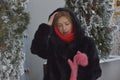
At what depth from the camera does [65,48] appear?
220 centimetres

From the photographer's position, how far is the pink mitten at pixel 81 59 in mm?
2059

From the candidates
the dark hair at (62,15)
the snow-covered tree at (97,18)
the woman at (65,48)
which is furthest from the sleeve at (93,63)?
the snow-covered tree at (97,18)

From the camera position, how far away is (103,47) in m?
3.16

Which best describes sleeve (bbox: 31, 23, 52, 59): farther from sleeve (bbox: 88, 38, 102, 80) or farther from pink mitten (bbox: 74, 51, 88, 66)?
sleeve (bbox: 88, 38, 102, 80)

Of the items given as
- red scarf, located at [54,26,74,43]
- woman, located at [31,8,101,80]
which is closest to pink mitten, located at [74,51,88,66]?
woman, located at [31,8,101,80]

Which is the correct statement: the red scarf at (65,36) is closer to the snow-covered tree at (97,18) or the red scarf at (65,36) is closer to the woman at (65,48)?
the woman at (65,48)

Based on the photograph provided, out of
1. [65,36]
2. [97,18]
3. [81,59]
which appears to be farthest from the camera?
[97,18]

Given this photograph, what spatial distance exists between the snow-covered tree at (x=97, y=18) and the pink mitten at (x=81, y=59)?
2.84ft

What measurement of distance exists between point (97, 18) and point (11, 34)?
1245 millimetres

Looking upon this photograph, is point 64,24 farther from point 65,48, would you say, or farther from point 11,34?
point 11,34

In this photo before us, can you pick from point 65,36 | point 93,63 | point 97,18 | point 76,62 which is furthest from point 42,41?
point 97,18

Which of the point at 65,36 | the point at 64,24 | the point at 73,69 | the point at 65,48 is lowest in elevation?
the point at 73,69

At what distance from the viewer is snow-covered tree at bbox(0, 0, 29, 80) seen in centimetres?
206

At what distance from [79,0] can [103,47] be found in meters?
0.66
